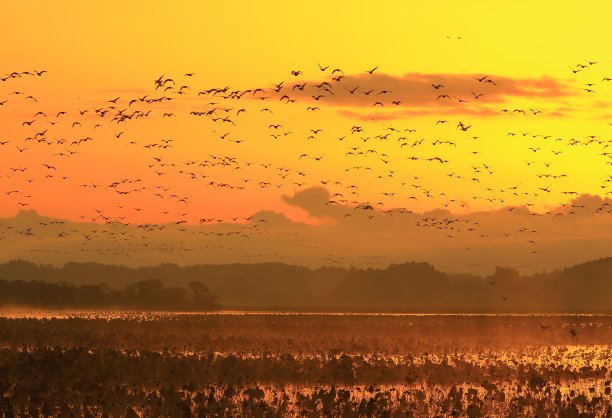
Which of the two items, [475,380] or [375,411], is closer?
[375,411]

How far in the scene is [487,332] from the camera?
69812mm

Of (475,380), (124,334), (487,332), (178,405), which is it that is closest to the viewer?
(178,405)

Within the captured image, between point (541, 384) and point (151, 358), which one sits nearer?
point (541, 384)

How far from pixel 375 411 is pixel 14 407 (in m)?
9.31

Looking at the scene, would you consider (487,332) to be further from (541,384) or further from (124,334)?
(541,384)

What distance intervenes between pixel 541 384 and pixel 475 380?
4055 mm

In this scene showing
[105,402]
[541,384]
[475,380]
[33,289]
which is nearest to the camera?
[105,402]

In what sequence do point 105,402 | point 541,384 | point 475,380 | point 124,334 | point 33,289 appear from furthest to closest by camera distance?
point 33,289 < point 124,334 < point 475,380 < point 541,384 < point 105,402

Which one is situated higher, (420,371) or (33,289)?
(33,289)

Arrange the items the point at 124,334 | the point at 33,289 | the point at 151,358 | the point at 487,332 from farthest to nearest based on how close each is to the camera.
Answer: the point at 33,289 < the point at 487,332 < the point at 124,334 < the point at 151,358

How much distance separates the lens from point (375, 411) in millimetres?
28938

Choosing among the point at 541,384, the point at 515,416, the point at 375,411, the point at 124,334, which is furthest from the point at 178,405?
the point at 124,334

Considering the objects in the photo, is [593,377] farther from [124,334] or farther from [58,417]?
[124,334]

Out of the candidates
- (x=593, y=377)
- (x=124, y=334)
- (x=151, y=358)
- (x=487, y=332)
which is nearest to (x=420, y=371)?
(x=593, y=377)
